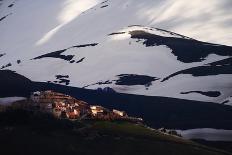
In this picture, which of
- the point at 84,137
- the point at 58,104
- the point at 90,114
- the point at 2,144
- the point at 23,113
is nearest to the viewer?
the point at 2,144

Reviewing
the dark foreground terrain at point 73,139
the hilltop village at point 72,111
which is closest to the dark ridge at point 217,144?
the hilltop village at point 72,111

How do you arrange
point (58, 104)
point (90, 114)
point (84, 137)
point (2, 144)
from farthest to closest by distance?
point (58, 104) < point (90, 114) < point (84, 137) < point (2, 144)

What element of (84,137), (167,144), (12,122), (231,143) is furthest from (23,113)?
(231,143)

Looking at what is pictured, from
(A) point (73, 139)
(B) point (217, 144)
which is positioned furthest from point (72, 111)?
(A) point (73, 139)

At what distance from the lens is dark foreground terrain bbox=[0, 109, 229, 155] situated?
12181cm

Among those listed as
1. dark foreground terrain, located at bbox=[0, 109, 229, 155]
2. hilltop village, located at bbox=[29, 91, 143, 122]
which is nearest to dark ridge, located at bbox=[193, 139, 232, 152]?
hilltop village, located at bbox=[29, 91, 143, 122]

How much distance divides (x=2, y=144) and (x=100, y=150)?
61.5 feet

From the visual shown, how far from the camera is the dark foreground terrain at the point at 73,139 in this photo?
4796 inches

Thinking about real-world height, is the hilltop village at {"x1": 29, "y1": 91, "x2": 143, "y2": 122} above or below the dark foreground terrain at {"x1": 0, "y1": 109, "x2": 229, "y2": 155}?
above

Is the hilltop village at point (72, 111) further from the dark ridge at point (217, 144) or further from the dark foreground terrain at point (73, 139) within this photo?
the dark ridge at point (217, 144)

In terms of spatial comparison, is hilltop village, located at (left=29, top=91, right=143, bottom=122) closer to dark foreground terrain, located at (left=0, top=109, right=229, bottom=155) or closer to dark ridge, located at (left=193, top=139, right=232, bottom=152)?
dark foreground terrain, located at (left=0, top=109, right=229, bottom=155)

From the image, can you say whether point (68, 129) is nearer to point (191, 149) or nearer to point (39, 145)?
point (39, 145)

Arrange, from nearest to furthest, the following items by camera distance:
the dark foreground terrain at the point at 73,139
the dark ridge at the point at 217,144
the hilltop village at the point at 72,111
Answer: the dark foreground terrain at the point at 73,139, the hilltop village at the point at 72,111, the dark ridge at the point at 217,144

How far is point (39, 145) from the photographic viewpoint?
122 meters
